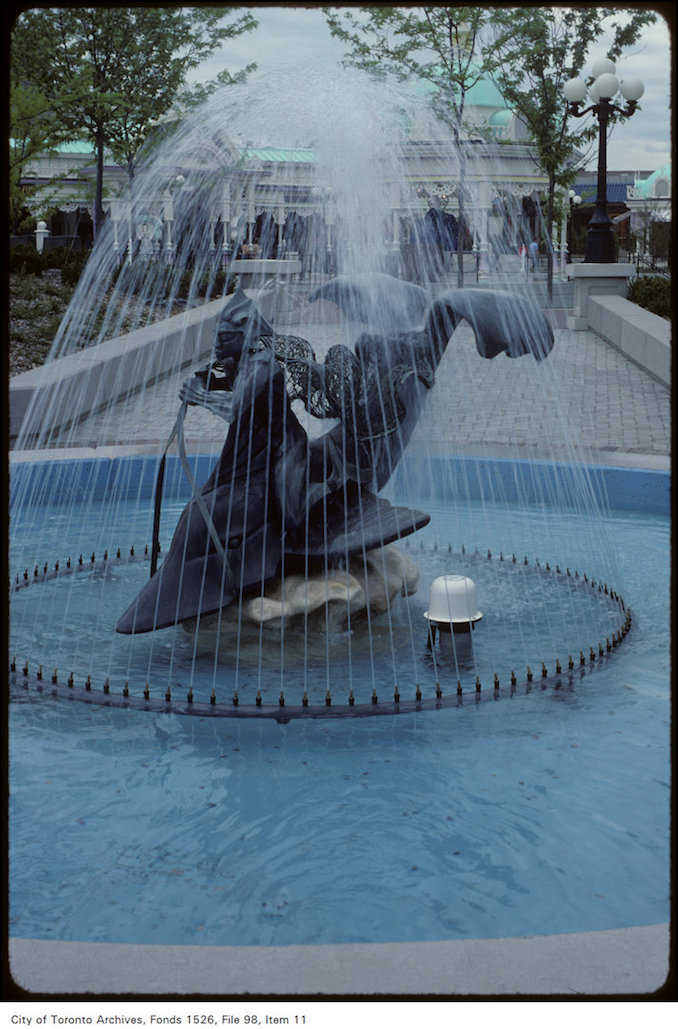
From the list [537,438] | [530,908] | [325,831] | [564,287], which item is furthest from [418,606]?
[564,287]

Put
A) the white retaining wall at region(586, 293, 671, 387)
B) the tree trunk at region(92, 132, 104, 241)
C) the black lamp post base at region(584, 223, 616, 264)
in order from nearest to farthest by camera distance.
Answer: the white retaining wall at region(586, 293, 671, 387) < the black lamp post base at region(584, 223, 616, 264) < the tree trunk at region(92, 132, 104, 241)

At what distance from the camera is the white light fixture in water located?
21.1 feet

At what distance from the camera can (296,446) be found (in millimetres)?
6758

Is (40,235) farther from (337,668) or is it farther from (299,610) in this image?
(337,668)

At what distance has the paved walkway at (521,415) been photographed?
1211cm

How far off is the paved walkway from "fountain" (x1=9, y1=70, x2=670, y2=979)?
1367 millimetres

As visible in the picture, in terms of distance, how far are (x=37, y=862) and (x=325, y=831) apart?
1161mm

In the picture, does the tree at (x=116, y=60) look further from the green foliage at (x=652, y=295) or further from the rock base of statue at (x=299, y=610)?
the rock base of statue at (x=299, y=610)

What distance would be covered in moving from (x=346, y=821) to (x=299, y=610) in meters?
1.95


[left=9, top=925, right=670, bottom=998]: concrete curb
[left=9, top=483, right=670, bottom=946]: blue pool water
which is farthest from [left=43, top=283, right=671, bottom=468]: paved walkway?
[left=9, top=925, right=670, bottom=998]: concrete curb

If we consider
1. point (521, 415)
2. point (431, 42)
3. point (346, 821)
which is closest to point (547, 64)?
point (431, 42)

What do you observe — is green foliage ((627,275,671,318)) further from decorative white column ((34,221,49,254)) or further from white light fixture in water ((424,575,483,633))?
decorative white column ((34,221,49,254))

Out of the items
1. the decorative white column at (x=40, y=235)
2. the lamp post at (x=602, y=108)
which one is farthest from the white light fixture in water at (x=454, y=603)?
the decorative white column at (x=40, y=235)

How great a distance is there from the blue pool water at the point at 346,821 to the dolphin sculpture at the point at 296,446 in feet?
3.43
